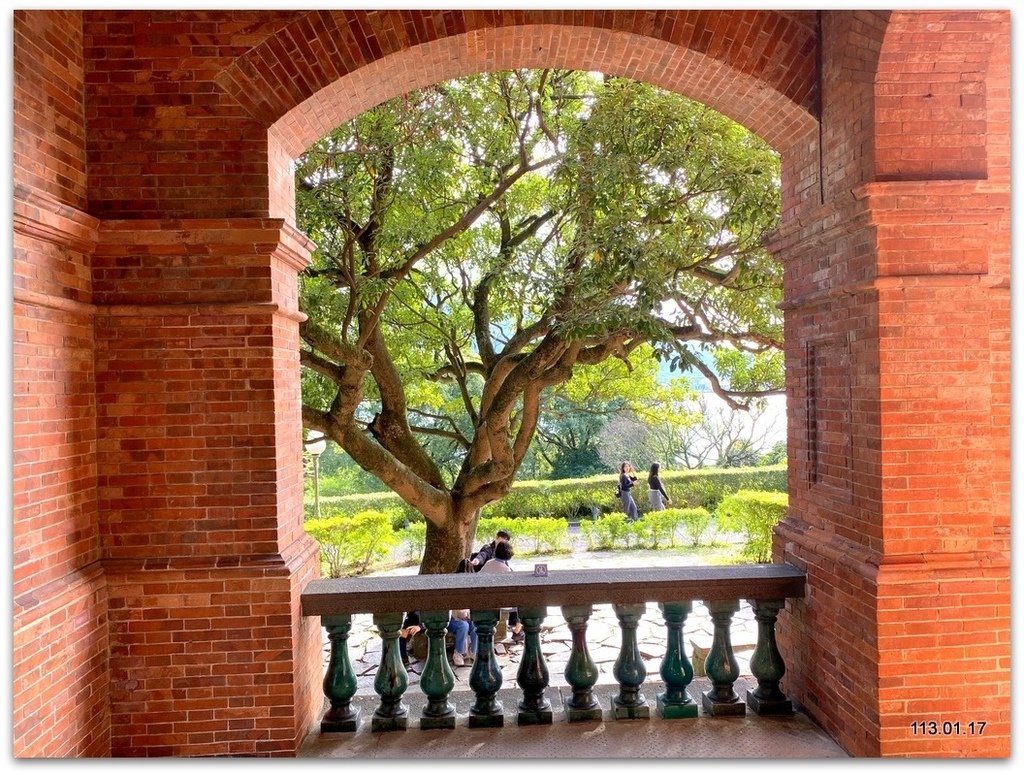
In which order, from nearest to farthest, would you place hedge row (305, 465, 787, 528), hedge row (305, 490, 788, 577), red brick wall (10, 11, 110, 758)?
red brick wall (10, 11, 110, 758) < hedge row (305, 490, 788, 577) < hedge row (305, 465, 787, 528)

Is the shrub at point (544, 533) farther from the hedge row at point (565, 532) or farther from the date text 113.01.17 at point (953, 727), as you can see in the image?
the date text 113.01.17 at point (953, 727)

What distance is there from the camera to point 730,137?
23.6 ft

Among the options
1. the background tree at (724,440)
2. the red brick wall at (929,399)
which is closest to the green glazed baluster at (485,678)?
the red brick wall at (929,399)

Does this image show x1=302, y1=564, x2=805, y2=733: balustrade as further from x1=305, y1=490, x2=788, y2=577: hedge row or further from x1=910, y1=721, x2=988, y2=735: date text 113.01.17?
x1=305, y1=490, x2=788, y2=577: hedge row

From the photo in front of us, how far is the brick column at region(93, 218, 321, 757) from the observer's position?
12.2ft

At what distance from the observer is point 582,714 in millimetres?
4020

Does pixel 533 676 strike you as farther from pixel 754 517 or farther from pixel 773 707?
pixel 754 517

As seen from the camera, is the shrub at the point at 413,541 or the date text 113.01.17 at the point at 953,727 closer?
the date text 113.01.17 at the point at 953,727

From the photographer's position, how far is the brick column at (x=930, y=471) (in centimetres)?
351

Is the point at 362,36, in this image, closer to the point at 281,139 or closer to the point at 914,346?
the point at 281,139

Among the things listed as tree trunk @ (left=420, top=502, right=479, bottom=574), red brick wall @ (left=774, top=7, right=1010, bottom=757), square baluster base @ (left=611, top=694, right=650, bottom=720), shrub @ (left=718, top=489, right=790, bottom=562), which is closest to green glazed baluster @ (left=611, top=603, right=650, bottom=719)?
square baluster base @ (left=611, top=694, right=650, bottom=720)

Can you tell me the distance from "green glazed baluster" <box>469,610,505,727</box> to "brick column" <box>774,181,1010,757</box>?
1.77m

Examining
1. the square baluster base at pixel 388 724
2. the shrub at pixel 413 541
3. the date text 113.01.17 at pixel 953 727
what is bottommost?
the shrub at pixel 413 541

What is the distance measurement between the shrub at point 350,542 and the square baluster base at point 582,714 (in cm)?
1057
